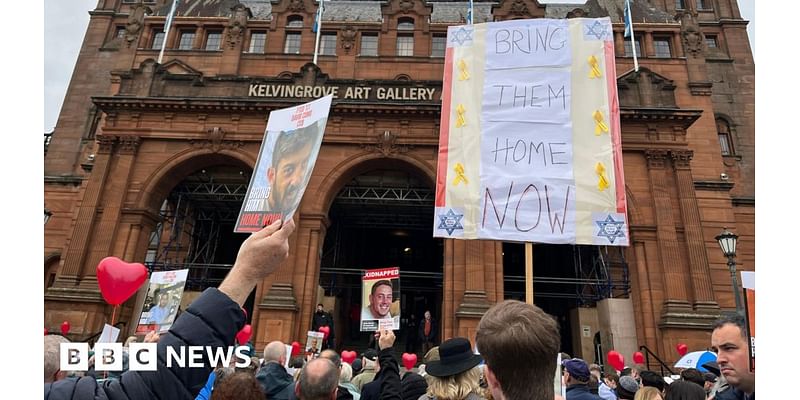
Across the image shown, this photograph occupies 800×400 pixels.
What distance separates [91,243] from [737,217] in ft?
111

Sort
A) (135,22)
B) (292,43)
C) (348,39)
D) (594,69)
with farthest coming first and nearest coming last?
(135,22), (292,43), (348,39), (594,69)

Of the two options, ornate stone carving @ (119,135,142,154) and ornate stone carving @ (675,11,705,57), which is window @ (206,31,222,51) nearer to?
ornate stone carving @ (119,135,142,154)

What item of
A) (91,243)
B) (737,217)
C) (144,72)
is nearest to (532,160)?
(91,243)

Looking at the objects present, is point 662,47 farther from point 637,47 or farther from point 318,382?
point 318,382

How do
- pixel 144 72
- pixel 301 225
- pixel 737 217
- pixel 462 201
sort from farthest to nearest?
pixel 737 217, pixel 144 72, pixel 301 225, pixel 462 201

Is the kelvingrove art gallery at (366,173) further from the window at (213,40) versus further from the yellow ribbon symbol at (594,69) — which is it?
the yellow ribbon symbol at (594,69)

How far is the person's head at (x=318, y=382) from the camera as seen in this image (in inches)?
137

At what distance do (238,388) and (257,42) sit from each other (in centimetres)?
3301

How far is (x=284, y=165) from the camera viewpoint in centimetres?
362

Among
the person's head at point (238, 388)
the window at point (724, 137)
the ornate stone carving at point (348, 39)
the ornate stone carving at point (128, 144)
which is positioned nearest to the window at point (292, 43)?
the ornate stone carving at point (348, 39)

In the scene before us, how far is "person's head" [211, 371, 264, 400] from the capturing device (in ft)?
8.61

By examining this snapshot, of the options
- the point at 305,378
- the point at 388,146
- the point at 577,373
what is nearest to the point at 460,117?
the point at 577,373

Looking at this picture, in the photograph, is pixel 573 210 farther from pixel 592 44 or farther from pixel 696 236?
pixel 696 236

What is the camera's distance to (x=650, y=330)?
60.4 feet
